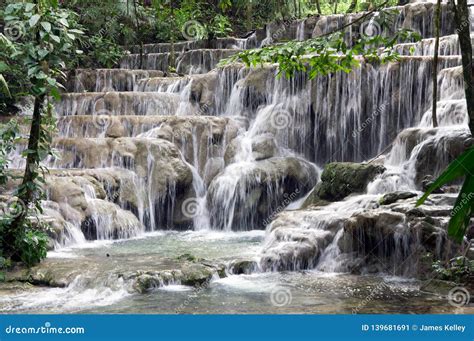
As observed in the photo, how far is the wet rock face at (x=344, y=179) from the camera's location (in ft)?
36.0

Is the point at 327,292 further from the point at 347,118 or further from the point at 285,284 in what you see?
the point at 347,118

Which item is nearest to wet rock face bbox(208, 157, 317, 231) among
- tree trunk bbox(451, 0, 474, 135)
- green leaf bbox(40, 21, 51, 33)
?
green leaf bbox(40, 21, 51, 33)

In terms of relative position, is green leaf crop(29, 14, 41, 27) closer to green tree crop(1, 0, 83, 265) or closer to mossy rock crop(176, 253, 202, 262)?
green tree crop(1, 0, 83, 265)

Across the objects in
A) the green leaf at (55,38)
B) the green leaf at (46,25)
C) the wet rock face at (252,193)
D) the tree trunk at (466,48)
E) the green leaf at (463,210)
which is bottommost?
the wet rock face at (252,193)

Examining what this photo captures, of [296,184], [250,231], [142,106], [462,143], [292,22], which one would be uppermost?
[292,22]

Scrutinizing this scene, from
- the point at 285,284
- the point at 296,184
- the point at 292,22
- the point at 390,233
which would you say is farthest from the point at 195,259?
the point at 292,22

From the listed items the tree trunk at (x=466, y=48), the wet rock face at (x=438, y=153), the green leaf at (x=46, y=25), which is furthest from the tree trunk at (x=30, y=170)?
the wet rock face at (x=438, y=153)

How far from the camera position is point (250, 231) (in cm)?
1293

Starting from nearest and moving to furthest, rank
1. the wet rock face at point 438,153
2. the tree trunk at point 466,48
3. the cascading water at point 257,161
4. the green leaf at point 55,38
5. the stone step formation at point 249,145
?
the tree trunk at point 466,48 → the green leaf at point 55,38 → the cascading water at point 257,161 → the wet rock face at point 438,153 → the stone step formation at point 249,145

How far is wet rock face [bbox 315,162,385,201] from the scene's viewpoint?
10969 millimetres

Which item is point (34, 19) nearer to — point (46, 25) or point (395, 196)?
point (46, 25)

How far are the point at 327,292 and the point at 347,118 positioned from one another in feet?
27.6

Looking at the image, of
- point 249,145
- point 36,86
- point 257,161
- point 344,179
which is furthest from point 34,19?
point 249,145

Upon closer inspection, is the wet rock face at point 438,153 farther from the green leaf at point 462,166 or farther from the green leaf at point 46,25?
the green leaf at point 462,166
